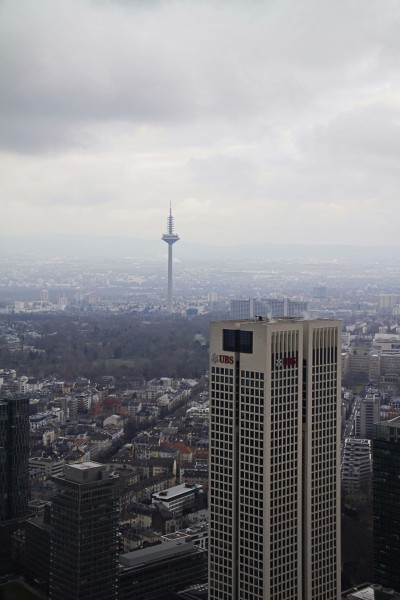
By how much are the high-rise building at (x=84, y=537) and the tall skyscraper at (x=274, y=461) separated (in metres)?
2.00

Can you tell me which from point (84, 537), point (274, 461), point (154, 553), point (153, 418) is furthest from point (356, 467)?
point (274, 461)

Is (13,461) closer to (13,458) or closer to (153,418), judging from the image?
(13,458)

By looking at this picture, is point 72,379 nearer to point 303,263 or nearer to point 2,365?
point 2,365

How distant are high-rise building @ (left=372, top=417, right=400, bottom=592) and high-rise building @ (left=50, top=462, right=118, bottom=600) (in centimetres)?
256

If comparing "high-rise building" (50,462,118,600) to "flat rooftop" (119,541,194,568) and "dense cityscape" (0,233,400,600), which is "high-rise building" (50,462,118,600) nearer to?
"dense cityscape" (0,233,400,600)

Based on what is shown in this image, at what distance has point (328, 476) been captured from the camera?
247 inches

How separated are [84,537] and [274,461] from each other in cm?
277

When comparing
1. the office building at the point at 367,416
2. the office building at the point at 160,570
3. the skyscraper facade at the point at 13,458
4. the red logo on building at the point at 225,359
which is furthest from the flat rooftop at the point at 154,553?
the office building at the point at 367,416

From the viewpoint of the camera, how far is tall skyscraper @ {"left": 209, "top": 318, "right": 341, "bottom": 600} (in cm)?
586

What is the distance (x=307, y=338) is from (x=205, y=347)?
49.4ft

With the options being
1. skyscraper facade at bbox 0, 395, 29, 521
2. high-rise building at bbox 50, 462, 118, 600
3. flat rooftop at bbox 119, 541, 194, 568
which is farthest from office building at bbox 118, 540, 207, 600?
skyscraper facade at bbox 0, 395, 29, 521

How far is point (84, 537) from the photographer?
306 inches

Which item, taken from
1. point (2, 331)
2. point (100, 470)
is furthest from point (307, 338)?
point (2, 331)

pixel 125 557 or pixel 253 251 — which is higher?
pixel 253 251
